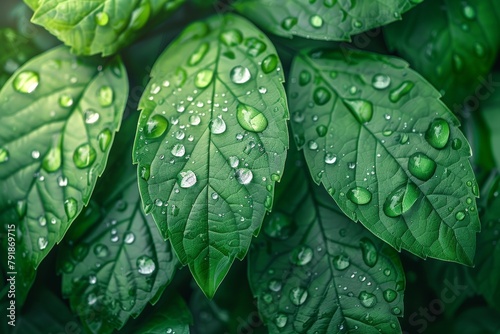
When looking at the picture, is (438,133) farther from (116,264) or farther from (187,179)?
(116,264)

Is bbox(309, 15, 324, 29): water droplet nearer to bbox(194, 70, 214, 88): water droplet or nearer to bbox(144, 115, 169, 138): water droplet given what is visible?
bbox(194, 70, 214, 88): water droplet

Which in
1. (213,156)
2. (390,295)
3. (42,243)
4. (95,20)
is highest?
(95,20)

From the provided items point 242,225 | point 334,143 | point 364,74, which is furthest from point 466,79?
point 242,225

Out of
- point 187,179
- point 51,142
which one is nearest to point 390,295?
point 187,179

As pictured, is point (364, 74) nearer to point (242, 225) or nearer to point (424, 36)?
point (424, 36)

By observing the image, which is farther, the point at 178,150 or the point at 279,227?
the point at 279,227

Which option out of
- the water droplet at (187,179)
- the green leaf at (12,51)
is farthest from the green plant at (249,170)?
the green leaf at (12,51)
